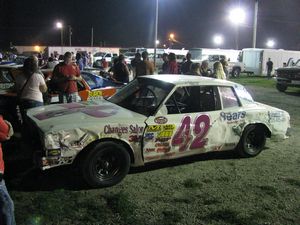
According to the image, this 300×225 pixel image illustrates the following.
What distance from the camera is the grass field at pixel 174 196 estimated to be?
4473 millimetres

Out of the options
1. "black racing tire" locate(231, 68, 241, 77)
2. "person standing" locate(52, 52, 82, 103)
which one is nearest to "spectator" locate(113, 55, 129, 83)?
"person standing" locate(52, 52, 82, 103)

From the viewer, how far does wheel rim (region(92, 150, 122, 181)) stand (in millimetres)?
5234

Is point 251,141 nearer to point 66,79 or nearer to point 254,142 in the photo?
point 254,142

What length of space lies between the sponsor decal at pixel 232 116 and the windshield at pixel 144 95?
3.39 ft

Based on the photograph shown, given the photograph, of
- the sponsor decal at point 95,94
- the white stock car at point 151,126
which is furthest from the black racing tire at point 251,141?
the sponsor decal at point 95,94

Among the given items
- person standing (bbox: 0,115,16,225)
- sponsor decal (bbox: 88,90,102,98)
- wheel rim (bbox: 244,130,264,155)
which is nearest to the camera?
person standing (bbox: 0,115,16,225)

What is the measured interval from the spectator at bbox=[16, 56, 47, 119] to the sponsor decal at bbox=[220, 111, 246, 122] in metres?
3.16

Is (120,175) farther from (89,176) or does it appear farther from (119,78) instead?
(119,78)

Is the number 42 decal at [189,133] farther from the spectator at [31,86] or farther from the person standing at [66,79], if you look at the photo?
the person standing at [66,79]

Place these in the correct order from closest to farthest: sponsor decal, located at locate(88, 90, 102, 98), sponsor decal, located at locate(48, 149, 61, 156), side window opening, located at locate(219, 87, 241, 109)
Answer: sponsor decal, located at locate(48, 149, 61, 156) → side window opening, located at locate(219, 87, 241, 109) → sponsor decal, located at locate(88, 90, 102, 98)

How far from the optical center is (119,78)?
11.1 metres

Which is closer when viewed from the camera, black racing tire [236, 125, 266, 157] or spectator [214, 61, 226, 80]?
black racing tire [236, 125, 266, 157]

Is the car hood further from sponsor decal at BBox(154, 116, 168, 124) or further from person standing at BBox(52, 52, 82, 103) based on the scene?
person standing at BBox(52, 52, 82, 103)

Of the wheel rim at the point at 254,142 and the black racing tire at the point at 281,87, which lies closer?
the wheel rim at the point at 254,142
